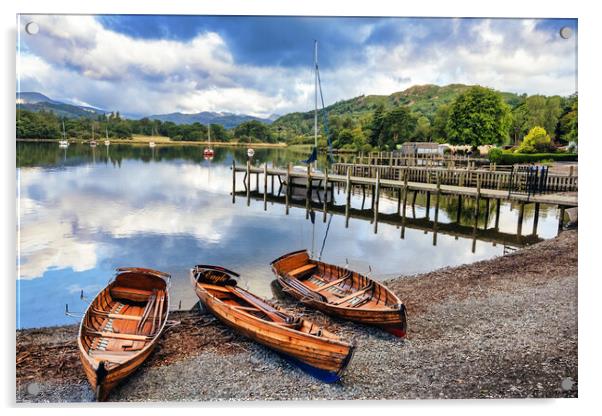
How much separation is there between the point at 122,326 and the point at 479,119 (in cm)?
2437

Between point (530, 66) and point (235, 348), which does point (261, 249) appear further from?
point (530, 66)

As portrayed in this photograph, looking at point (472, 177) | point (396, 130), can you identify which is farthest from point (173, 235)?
point (396, 130)

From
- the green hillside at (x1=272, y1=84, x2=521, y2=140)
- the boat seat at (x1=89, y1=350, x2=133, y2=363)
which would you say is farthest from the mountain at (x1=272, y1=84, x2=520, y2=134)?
the boat seat at (x1=89, y1=350, x2=133, y2=363)

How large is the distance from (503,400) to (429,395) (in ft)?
2.64

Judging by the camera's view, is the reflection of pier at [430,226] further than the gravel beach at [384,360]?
Yes

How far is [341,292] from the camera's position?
7.16 m

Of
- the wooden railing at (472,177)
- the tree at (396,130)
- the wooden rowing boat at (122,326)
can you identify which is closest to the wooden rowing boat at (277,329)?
the wooden rowing boat at (122,326)

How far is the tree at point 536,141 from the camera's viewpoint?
21219mm

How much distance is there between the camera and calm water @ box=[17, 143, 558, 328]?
7.07 m

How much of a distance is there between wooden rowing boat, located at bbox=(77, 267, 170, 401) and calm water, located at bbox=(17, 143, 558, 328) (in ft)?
2.72

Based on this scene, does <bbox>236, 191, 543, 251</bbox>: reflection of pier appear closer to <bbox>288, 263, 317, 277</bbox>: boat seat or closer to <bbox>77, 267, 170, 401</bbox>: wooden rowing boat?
<bbox>288, 263, 317, 277</bbox>: boat seat

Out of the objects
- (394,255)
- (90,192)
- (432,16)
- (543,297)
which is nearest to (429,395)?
(543,297)

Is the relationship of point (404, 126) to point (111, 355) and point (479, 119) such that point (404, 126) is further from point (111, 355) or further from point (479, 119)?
point (111, 355)

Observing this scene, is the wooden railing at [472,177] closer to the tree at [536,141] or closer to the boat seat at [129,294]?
the tree at [536,141]
